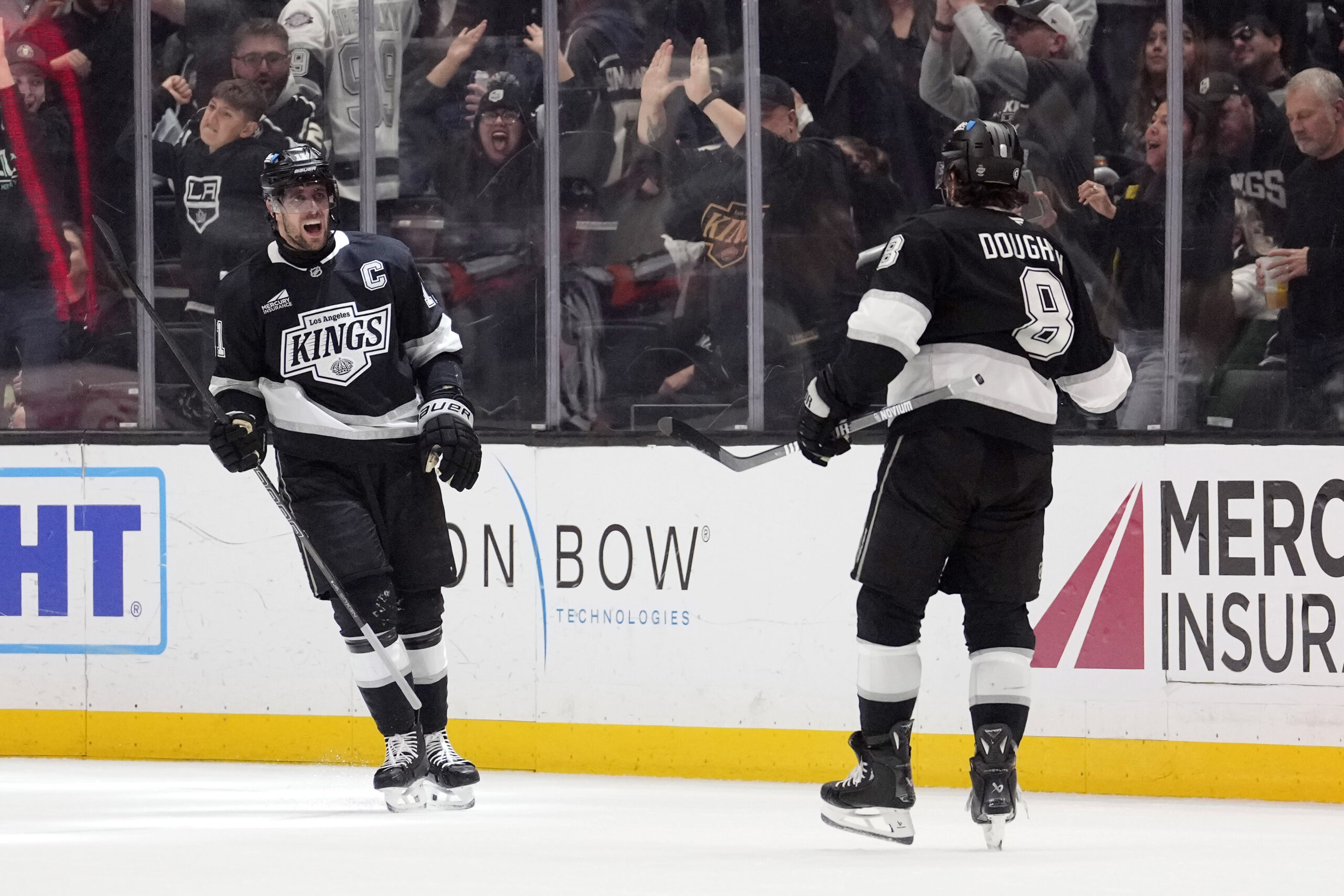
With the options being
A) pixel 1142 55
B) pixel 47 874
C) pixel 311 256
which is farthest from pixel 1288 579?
pixel 47 874

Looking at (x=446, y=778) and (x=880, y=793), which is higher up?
(x=880, y=793)

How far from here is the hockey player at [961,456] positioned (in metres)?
3.44

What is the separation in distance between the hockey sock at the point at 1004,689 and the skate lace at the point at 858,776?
21cm

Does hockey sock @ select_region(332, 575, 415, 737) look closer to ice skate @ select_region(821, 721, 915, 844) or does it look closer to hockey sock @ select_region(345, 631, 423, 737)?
hockey sock @ select_region(345, 631, 423, 737)

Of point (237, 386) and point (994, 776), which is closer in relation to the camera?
point (994, 776)

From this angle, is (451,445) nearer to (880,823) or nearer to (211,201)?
(880,823)

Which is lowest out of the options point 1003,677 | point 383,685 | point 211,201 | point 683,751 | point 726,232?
point 683,751

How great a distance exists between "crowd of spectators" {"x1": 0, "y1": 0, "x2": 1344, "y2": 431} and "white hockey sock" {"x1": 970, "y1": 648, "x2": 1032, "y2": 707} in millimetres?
1463

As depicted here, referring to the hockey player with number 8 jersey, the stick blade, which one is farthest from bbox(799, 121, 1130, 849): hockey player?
the hockey player with number 8 jersey

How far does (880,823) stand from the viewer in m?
3.47

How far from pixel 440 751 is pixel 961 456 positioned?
1.42m

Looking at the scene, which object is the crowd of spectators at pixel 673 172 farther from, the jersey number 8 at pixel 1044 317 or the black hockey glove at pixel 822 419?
the black hockey glove at pixel 822 419

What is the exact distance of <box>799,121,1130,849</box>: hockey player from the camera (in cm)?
344

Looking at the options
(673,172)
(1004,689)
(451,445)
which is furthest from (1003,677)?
(673,172)
